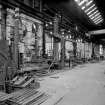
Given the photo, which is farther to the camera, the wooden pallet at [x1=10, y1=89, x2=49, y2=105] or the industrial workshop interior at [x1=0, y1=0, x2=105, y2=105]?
the industrial workshop interior at [x1=0, y1=0, x2=105, y2=105]

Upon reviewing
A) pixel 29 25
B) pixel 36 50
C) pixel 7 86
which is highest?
pixel 29 25

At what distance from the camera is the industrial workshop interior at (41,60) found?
3.91 meters

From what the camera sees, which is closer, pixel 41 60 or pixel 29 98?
pixel 29 98

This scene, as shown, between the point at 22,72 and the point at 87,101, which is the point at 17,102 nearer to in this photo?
the point at 87,101

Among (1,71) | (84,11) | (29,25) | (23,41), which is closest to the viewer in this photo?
(1,71)

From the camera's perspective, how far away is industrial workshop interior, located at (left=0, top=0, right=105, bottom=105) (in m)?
3.91

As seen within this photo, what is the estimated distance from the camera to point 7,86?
13.1ft

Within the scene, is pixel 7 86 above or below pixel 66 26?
below

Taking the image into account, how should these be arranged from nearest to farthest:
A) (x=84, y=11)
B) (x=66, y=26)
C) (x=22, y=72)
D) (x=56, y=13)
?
(x=22, y=72)
(x=56, y=13)
(x=84, y=11)
(x=66, y=26)

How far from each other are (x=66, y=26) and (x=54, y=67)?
635 cm

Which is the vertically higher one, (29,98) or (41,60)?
(41,60)

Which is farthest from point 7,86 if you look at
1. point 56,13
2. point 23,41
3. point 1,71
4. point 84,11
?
point 84,11

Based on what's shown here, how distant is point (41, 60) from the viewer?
29.5 ft

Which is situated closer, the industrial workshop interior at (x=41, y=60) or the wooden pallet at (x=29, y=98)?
the wooden pallet at (x=29, y=98)
